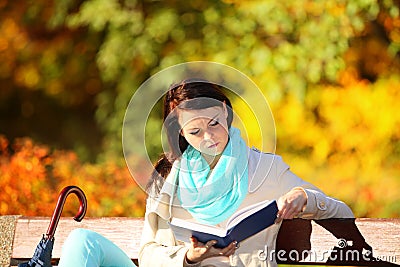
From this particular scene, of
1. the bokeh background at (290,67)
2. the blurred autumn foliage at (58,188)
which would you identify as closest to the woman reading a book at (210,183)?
the blurred autumn foliage at (58,188)

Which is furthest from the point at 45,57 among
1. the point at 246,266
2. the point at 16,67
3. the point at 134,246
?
the point at 246,266

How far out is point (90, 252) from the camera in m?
2.37

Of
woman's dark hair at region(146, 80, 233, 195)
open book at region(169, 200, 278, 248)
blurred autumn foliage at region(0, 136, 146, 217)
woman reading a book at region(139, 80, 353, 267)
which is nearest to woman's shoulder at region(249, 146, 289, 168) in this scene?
woman reading a book at region(139, 80, 353, 267)

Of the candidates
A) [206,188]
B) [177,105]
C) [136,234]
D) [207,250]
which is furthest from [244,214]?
[136,234]

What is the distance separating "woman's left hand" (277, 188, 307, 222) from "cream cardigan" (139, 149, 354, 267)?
4cm

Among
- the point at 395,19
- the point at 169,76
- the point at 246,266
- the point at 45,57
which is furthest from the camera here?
the point at 45,57

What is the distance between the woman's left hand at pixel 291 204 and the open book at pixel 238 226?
60mm

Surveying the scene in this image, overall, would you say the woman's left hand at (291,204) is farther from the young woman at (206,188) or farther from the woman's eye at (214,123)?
the woman's eye at (214,123)

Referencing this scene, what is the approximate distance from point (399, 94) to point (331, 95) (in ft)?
1.27

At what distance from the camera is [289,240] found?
2.52m

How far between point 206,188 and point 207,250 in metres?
0.23

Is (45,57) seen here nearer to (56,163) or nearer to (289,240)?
(56,163)

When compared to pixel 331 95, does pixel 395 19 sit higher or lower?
higher

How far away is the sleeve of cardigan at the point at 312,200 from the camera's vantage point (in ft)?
7.52
